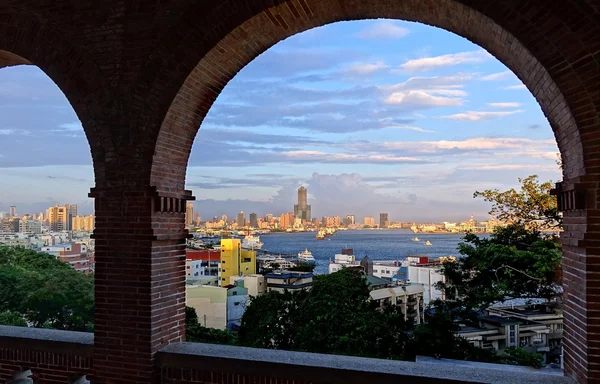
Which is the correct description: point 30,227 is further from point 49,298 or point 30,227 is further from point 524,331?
point 524,331

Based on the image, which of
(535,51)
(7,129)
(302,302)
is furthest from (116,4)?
(7,129)

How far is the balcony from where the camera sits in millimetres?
3340

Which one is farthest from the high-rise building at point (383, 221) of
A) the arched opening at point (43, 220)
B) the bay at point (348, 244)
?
the arched opening at point (43, 220)

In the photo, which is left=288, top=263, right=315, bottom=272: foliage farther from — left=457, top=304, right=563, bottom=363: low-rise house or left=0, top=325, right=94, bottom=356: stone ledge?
left=0, top=325, right=94, bottom=356: stone ledge

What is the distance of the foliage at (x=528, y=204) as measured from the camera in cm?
844

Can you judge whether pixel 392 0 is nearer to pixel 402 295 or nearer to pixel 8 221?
pixel 402 295

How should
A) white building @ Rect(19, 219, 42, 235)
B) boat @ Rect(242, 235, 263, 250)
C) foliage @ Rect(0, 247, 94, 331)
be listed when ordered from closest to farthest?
foliage @ Rect(0, 247, 94, 331) < white building @ Rect(19, 219, 42, 235) < boat @ Rect(242, 235, 263, 250)

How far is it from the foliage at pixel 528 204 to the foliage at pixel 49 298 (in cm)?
905

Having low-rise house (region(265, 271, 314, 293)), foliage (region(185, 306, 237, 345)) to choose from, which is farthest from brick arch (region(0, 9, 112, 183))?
low-rise house (region(265, 271, 314, 293))

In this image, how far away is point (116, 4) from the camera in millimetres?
4129

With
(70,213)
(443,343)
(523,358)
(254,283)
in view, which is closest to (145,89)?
(443,343)

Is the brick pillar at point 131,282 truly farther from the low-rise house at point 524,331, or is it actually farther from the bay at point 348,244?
the bay at point 348,244

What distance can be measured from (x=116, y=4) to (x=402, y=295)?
8.82 meters

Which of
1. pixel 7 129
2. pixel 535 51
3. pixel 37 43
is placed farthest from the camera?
pixel 7 129
